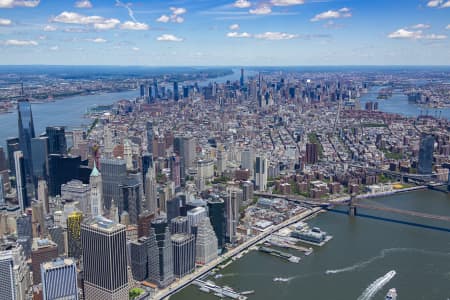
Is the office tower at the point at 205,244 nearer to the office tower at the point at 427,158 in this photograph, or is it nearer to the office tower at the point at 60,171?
the office tower at the point at 60,171

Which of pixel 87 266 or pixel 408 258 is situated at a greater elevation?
pixel 87 266

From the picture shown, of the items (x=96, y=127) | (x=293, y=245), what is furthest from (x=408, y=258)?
(x=96, y=127)

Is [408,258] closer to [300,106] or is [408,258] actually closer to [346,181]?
[346,181]

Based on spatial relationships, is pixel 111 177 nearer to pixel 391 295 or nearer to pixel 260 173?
pixel 260 173

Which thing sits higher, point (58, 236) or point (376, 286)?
point (58, 236)

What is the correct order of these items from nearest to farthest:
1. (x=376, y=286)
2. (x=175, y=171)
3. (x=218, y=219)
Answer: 1. (x=376, y=286)
2. (x=218, y=219)
3. (x=175, y=171)

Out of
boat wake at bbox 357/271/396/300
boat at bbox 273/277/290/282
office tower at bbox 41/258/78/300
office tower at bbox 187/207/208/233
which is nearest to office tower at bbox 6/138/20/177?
office tower at bbox 187/207/208/233

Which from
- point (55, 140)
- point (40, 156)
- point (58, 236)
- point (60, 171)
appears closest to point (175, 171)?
point (60, 171)

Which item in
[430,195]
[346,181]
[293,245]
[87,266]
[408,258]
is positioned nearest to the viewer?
[87,266]

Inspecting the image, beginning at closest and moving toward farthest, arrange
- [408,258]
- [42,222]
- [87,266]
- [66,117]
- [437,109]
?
1. [87,266]
2. [408,258]
3. [42,222]
4. [66,117]
5. [437,109]
